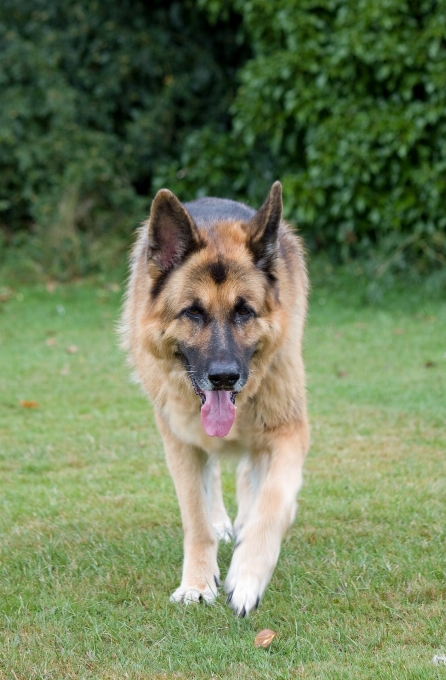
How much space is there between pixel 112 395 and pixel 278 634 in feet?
14.4

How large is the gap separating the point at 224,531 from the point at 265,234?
1696 mm

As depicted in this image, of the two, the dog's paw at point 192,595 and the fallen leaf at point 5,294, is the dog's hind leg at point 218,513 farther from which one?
the fallen leaf at point 5,294

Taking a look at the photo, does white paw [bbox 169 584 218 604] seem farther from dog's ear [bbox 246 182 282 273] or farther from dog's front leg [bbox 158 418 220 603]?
dog's ear [bbox 246 182 282 273]

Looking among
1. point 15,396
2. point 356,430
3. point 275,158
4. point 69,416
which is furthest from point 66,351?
point 275,158

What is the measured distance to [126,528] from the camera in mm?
4629

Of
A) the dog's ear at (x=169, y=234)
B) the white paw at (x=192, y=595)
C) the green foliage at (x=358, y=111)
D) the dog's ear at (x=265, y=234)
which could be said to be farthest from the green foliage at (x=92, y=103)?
the white paw at (x=192, y=595)

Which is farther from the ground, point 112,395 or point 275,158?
point 275,158

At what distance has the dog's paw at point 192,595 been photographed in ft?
12.4

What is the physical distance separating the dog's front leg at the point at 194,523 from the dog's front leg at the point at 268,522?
35 cm

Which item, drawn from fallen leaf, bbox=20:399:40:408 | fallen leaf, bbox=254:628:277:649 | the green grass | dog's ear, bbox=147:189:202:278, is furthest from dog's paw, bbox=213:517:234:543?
fallen leaf, bbox=20:399:40:408

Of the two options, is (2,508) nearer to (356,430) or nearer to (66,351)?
(356,430)

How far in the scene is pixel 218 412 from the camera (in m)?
3.85

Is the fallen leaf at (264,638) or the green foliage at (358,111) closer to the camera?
the fallen leaf at (264,638)

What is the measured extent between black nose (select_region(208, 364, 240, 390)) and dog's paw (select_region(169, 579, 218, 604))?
89 centimetres
